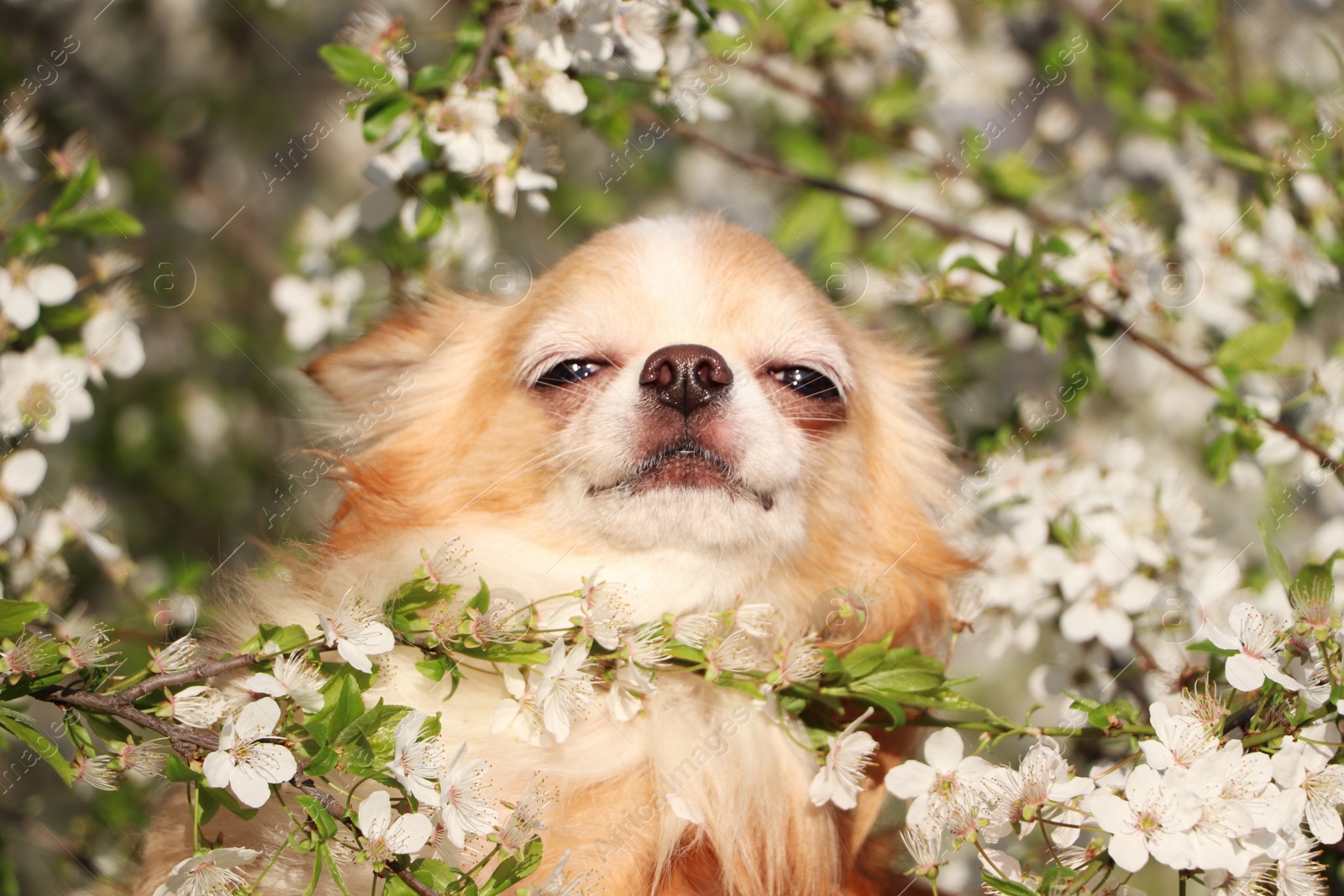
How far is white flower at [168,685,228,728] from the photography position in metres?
1.44

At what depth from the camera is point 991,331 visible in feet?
11.7

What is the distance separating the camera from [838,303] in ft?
9.62

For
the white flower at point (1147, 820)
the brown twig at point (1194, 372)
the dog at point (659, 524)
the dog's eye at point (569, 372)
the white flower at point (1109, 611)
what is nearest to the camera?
the white flower at point (1147, 820)

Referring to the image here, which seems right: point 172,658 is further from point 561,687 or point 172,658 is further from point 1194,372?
point 1194,372

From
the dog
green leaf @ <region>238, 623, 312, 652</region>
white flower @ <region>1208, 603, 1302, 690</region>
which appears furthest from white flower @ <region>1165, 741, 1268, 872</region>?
green leaf @ <region>238, 623, 312, 652</region>

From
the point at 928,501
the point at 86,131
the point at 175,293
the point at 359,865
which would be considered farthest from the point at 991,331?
the point at 86,131

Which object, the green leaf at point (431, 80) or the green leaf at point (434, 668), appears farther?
the green leaf at point (431, 80)

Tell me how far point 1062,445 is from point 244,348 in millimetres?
3172

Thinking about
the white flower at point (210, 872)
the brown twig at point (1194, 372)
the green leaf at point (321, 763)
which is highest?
the green leaf at point (321, 763)

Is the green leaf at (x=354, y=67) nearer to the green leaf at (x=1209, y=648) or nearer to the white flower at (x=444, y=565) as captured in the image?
the white flower at (x=444, y=565)

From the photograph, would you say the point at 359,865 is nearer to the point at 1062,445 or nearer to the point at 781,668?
the point at 781,668

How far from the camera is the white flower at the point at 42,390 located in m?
2.20

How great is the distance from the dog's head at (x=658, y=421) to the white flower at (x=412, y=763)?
26.9 inches

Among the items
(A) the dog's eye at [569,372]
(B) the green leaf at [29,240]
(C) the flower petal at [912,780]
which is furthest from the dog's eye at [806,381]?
(B) the green leaf at [29,240]
